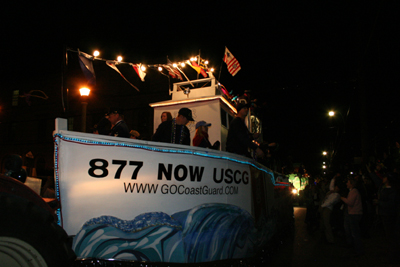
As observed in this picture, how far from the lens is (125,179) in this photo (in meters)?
2.89

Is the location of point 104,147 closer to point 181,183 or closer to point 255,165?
point 181,183

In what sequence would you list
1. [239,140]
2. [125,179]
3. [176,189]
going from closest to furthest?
[125,179] → [176,189] → [239,140]

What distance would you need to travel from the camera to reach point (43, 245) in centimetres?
188

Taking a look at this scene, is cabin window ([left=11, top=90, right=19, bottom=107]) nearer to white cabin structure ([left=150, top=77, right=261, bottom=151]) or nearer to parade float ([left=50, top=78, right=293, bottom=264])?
white cabin structure ([left=150, top=77, right=261, bottom=151])

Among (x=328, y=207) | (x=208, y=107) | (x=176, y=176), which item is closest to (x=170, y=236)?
(x=176, y=176)

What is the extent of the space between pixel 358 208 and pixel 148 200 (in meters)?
6.71

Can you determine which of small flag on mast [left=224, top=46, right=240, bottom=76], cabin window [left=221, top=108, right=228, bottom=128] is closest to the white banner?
cabin window [left=221, top=108, right=228, bottom=128]

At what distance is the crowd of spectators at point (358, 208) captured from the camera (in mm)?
6414

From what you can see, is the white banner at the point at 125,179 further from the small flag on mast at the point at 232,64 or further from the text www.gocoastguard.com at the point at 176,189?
the small flag on mast at the point at 232,64

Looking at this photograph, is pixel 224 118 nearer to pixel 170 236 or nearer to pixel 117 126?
pixel 117 126

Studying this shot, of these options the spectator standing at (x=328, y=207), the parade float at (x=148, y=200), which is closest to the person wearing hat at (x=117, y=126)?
the parade float at (x=148, y=200)

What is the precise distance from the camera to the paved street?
598cm

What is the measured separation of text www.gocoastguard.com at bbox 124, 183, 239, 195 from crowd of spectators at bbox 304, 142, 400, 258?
4.79m

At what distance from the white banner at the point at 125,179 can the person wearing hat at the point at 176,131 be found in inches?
41.3
